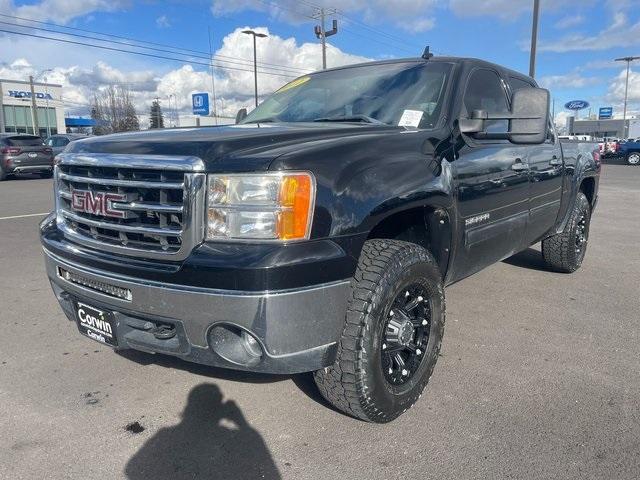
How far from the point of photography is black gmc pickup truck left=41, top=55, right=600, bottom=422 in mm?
2195

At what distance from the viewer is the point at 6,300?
15.5 feet

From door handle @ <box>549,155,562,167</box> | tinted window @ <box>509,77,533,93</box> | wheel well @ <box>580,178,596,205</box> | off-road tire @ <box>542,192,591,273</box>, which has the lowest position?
off-road tire @ <box>542,192,591,273</box>

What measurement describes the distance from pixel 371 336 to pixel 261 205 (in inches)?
30.6

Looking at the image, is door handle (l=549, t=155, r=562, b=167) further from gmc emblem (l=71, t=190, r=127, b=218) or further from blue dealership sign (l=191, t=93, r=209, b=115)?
blue dealership sign (l=191, t=93, r=209, b=115)

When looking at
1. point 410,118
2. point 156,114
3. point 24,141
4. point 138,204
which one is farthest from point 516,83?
point 156,114

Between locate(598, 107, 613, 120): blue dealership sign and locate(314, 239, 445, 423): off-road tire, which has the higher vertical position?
locate(598, 107, 613, 120): blue dealership sign

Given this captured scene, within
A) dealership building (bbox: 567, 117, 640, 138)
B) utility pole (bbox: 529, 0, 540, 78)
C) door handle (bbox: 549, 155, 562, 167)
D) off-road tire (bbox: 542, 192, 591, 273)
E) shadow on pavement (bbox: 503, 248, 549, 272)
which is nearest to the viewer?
door handle (bbox: 549, 155, 562, 167)

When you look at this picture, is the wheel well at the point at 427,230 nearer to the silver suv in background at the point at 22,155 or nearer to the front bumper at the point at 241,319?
the front bumper at the point at 241,319

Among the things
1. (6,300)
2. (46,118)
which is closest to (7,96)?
(46,118)

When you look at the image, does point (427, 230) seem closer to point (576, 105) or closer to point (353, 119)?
point (353, 119)

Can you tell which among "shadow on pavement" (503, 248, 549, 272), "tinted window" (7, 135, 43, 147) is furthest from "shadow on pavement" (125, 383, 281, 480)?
"tinted window" (7, 135, 43, 147)

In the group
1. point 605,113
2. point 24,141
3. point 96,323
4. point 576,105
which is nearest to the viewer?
point 96,323

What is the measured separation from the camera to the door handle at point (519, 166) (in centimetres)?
383

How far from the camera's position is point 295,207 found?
2191mm
